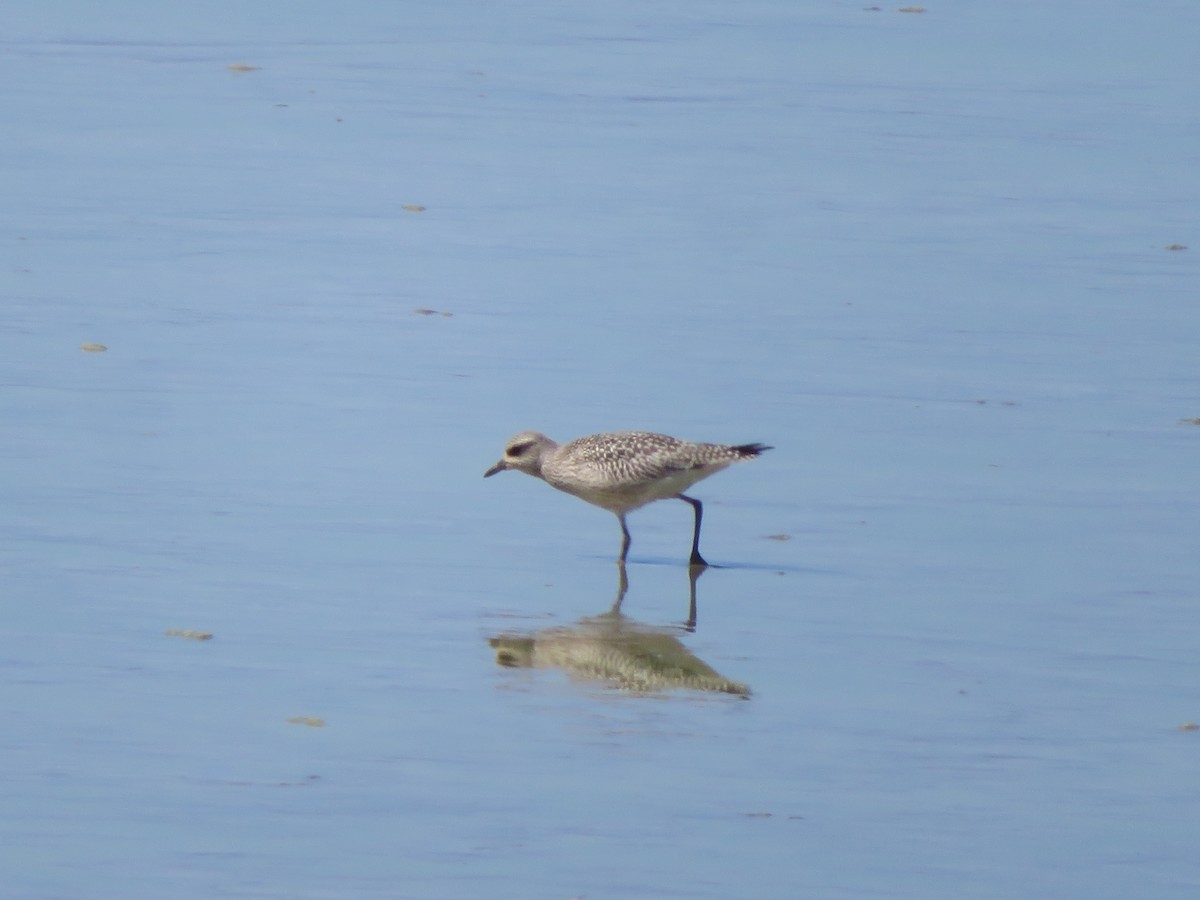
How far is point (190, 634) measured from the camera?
8.12m

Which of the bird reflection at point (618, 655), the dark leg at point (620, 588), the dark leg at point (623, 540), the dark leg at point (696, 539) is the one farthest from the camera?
the dark leg at point (623, 540)

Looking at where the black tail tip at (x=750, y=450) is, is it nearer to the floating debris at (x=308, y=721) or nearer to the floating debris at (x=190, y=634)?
the floating debris at (x=190, y=634)

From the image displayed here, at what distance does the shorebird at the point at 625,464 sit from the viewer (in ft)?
32.1

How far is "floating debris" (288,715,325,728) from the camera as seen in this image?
7344 millimetres

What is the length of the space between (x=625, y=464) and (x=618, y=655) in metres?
1.62

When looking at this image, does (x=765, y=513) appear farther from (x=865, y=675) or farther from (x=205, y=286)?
(x=205, y=286)

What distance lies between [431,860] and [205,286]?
6887 mm

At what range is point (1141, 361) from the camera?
1203 cm

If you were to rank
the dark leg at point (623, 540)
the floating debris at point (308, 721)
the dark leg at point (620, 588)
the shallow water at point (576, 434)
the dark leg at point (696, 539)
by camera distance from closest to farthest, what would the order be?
the shallow water at point (576, 434) → the floating debris at point (308, 721) → the dark leg at point (620, 588) → the dark leg at point (696, 539) → the dark leg at point (623, 540)

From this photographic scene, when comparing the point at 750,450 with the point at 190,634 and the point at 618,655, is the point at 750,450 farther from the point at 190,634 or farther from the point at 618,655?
the point at 190,634

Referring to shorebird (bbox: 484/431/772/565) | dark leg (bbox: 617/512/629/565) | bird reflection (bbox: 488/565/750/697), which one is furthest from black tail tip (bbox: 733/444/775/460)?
bird reflection (bbox: 488/565/750/697)

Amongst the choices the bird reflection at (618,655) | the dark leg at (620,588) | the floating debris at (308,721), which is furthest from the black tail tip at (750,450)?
the floating debris at (308,721)

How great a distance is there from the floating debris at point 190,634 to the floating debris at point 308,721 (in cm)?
82

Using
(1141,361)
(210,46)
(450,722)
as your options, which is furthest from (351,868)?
(210,46)
